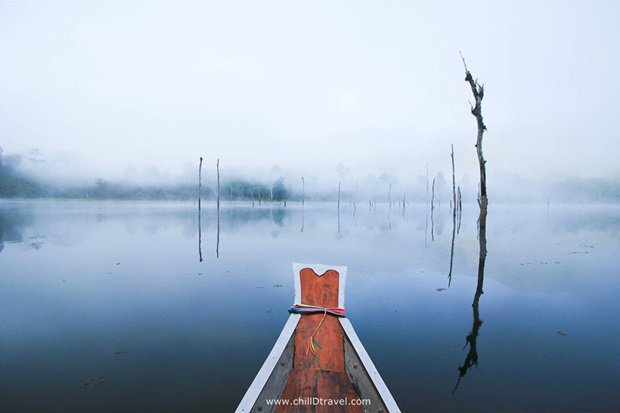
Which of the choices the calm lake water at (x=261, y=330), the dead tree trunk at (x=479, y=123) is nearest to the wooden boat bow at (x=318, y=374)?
the calm lake water at (x=261, y=330)

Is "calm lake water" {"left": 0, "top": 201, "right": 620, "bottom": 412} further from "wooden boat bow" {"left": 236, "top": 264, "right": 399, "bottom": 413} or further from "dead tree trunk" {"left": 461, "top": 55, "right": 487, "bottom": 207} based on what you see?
"dead tree trunk" {"left": 461, "top": 55, "right": 487, "bottom": 207}

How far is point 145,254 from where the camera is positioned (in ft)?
42.5

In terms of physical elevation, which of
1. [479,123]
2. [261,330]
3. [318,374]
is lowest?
[261,330]

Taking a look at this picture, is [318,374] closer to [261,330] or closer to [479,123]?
[261,330]

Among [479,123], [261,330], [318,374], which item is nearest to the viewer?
[318,374]

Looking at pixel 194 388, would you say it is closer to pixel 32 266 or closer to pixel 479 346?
pixel 479 346

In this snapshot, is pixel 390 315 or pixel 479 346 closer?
pixel 479 346

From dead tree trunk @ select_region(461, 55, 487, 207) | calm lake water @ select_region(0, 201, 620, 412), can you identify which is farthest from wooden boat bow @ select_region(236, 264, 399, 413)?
dead tree trunk @ select_region(461, 55, 487, 207)

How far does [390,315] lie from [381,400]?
382 centimetres

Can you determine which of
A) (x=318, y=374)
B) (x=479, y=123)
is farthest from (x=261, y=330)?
(x=479, y=123)

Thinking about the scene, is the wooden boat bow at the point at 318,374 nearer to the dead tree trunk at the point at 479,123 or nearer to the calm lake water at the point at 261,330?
the calm lake water at the point at 261,330

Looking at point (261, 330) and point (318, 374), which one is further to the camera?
point (261, 330)

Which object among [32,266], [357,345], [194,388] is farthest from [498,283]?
[32,266]

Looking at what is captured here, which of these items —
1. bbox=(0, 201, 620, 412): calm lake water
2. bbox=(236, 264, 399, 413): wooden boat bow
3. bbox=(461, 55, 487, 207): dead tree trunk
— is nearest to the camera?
bbox=(236, 264, 399, 413): wooden boat bow
